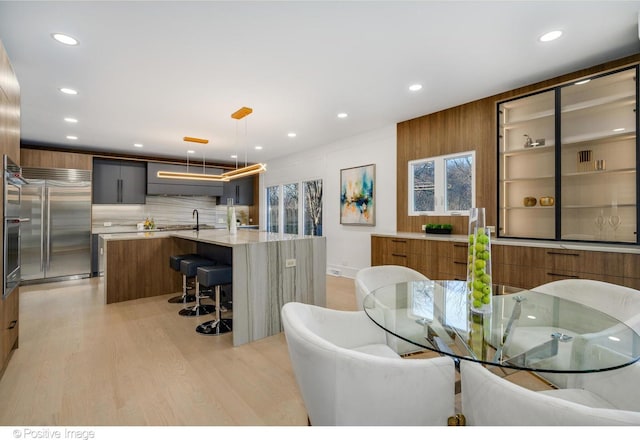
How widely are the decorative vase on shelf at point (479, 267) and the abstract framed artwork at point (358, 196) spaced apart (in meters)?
3.52

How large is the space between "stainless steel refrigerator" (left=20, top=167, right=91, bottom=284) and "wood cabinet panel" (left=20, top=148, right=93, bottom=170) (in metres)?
0.11

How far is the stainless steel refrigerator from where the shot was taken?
4965 mm

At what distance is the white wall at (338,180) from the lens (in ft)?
15.9

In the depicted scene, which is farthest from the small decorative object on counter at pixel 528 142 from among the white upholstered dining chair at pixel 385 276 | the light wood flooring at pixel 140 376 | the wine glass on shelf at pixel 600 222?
the light wood flooring at pixel 140 376

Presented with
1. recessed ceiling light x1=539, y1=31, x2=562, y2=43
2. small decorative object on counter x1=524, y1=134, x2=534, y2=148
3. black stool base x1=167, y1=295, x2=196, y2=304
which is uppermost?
recessed ceiling light x1=539, y1=31, x2=562, y2=43

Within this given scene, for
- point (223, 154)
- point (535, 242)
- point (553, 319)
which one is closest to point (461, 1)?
point (553, 319)

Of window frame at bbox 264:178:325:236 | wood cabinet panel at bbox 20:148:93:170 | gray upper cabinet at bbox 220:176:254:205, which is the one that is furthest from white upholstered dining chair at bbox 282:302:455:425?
gray upper cabinet at bbox 220:176:254:205

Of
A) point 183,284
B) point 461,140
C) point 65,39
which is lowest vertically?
point 183,284

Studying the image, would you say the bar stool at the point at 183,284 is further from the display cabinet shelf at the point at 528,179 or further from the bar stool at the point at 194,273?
the display cabinet shelf at the point at 528,179

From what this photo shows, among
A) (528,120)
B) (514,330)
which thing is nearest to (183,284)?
Answer: (514,330)

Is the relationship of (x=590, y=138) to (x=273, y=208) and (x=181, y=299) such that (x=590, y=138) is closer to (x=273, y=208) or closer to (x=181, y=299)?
(x=181, y=299)

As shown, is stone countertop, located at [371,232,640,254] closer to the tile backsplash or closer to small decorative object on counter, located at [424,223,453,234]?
small decorative object on counter, located at [424,223,453,234]

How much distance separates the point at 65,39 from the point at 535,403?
354 centimetres

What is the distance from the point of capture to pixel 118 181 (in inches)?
244
